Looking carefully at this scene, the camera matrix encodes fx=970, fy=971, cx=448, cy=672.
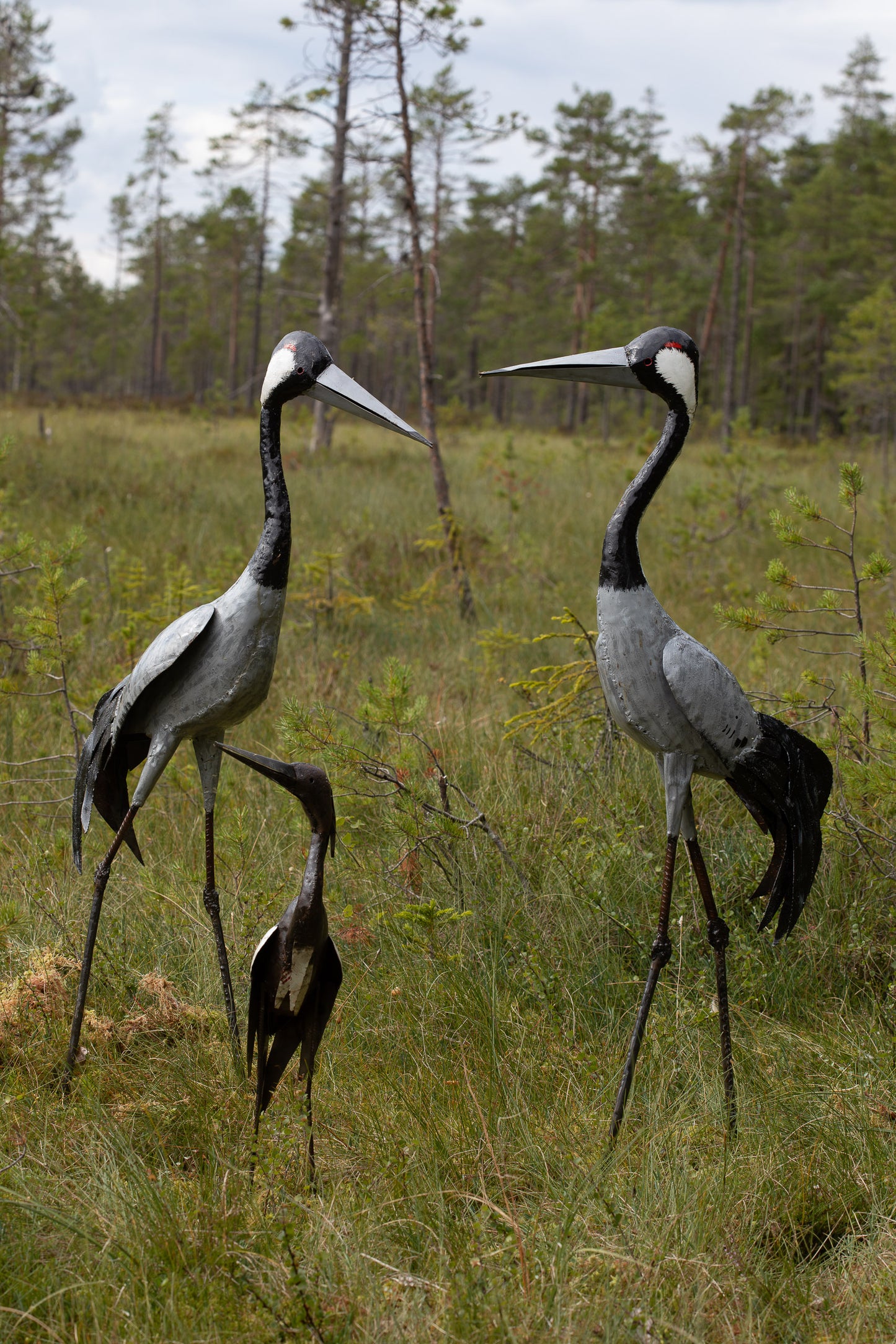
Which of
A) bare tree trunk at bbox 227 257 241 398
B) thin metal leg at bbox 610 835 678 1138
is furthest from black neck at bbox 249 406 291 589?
bare tree trunk at bbox 227 257 241 398

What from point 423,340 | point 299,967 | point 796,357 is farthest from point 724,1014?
point 796,357

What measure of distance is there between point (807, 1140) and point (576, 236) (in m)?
29.2

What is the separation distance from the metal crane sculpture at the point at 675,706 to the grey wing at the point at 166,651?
0.94 m

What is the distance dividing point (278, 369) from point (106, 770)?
123cm

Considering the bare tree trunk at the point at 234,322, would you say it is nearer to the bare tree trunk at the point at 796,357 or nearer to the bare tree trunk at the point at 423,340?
the bare tree trunk at the point at 796,357

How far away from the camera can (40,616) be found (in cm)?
371

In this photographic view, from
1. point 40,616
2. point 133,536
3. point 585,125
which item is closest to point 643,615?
point 40,616

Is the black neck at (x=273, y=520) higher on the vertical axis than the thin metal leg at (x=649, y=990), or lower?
higher

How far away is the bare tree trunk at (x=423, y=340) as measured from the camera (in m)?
6.41

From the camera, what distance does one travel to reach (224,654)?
96.2 inches

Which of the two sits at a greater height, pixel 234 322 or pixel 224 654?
pixel 234 322

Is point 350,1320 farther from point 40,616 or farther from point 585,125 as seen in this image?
point 585,125

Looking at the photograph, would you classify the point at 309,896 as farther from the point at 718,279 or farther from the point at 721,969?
the point at 718,279

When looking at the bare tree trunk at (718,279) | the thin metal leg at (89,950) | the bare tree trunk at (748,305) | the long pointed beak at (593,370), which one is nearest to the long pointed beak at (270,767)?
the thin metal leg at (89,950)
